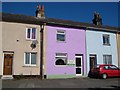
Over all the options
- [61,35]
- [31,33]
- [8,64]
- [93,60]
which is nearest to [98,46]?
[93,60]

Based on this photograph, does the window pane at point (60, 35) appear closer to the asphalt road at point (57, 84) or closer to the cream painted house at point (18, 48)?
the cream painted house at point (18, 48)

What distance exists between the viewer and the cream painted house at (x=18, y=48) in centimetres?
1942

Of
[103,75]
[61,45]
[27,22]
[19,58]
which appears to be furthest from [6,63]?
[103,75]

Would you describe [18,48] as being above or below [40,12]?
below

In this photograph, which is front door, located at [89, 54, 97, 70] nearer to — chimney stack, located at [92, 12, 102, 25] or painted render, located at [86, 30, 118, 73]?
painted render, located at [86, 30, 118, 73]

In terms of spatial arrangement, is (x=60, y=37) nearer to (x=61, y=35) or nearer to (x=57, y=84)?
(x=61, y=35)

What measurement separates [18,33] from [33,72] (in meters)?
4.05

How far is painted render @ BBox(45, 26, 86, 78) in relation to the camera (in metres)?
20.8

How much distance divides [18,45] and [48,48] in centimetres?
301

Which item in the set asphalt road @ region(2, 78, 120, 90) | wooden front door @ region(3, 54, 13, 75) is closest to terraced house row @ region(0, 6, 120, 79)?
wooden front door @ region(3, 54, 13, 75)

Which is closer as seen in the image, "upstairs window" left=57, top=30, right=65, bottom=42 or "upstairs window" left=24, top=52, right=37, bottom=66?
"upstairs window" left=24, top=52, right=37, bottom=66

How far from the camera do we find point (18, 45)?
19.8 m

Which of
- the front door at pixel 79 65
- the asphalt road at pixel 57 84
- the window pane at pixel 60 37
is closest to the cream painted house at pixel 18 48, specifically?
the window pane at pixel 60 37

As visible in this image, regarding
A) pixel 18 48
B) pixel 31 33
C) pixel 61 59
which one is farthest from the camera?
pixel 61 59
